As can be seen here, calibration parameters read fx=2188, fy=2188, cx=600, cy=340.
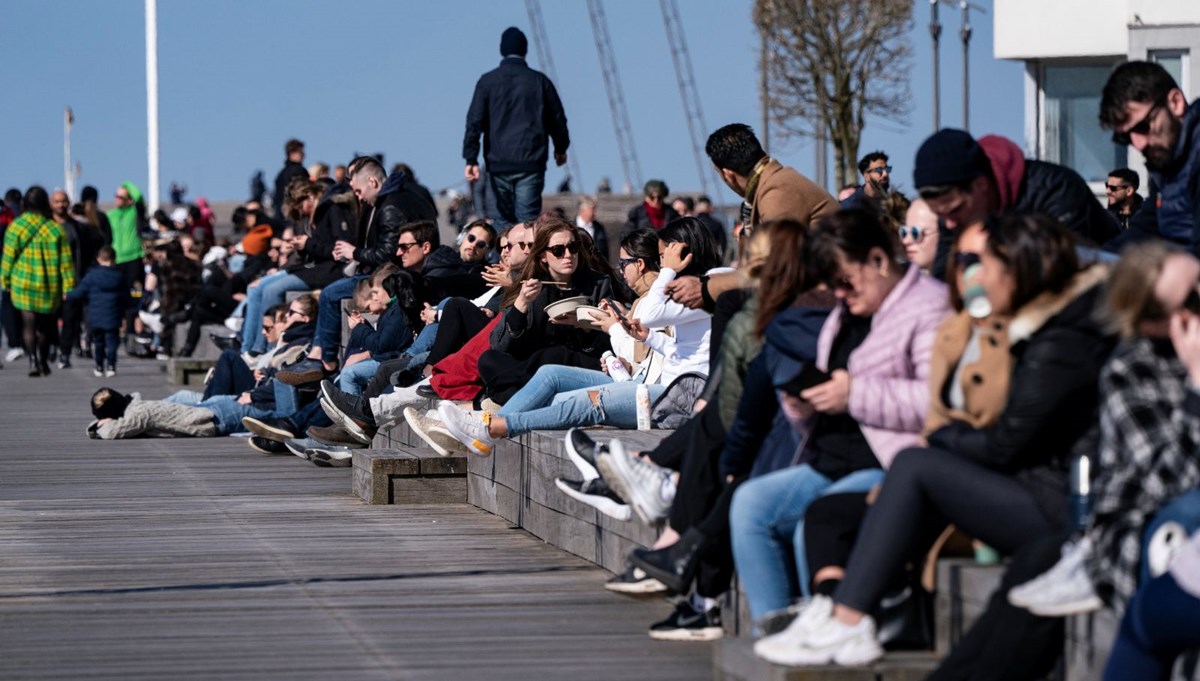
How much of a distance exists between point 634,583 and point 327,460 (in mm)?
6370

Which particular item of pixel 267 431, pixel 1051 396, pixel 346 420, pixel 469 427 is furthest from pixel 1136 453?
pixel 267 431

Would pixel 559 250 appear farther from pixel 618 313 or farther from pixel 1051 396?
pixel 1051 396

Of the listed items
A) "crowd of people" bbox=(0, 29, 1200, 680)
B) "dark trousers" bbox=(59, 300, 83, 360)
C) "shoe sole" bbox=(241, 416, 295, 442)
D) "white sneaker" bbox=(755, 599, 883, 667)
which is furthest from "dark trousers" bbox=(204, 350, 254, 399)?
"white sneaker" bbox=(755, 599, 883, 667)

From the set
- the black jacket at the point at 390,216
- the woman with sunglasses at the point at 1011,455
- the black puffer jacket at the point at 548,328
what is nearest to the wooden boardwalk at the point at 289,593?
the black puffer jacket at the point at 548,328

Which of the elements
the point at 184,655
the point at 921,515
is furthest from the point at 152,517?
the point at 921,515

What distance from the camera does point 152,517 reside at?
11062 mm

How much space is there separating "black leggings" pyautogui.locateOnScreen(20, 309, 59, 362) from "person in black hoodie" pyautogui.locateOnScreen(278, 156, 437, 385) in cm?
1035

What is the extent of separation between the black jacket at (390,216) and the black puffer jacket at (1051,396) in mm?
10670

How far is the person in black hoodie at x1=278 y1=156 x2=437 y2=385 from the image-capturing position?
1595cm

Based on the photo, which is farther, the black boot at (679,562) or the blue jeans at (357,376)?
the blue jeans at (357,376)

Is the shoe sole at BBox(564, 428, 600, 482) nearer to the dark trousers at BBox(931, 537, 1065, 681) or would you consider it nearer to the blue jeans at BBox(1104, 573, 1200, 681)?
the dark trousers at BBox(931, 537, 1065, 681)

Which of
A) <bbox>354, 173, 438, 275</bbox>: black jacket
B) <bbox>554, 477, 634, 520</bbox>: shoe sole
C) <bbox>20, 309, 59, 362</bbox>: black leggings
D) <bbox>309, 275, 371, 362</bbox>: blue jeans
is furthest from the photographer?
<bbox>20, 309, 59, 362</bbox>: black leggings

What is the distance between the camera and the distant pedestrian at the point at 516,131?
16.5 meters

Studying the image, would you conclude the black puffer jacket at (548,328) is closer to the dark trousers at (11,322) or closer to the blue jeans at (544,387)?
the blue jeans at (544,387)
